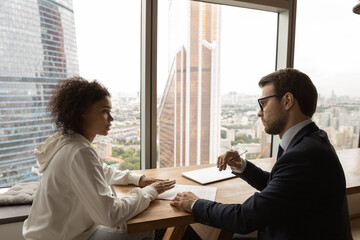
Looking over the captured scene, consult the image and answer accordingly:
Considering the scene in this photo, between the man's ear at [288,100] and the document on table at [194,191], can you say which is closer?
the man's ear at [288,100]

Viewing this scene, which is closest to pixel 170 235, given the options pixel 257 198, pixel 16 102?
pixel 257 198

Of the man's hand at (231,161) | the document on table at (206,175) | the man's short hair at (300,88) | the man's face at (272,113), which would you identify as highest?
the man's short hair at (300,88)

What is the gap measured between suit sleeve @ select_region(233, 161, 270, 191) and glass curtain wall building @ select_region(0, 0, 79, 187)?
4.61ft

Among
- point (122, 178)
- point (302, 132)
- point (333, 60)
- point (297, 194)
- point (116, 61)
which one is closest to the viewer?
point (297, 194)

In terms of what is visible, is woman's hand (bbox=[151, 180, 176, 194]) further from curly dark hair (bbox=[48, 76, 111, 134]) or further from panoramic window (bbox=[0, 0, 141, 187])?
panoramic window (bbox=[0, 0, 141, 187])

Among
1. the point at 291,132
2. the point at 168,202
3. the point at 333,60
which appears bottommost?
the point at 168,202

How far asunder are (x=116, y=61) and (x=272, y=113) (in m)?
1.33

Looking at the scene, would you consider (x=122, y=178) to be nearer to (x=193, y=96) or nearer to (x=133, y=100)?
(x=133, y=100)

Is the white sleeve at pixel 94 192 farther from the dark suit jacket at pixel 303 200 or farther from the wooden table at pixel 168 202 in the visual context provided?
the dark suit jacket at pixel 303 200

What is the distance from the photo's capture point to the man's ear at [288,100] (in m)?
1.17

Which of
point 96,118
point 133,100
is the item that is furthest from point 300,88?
point 133,100

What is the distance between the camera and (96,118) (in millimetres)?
1242

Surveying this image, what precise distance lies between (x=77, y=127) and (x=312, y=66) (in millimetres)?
2576

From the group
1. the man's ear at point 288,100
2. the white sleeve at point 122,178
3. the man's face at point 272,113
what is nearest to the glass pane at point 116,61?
the white sleeve at point 122,178
